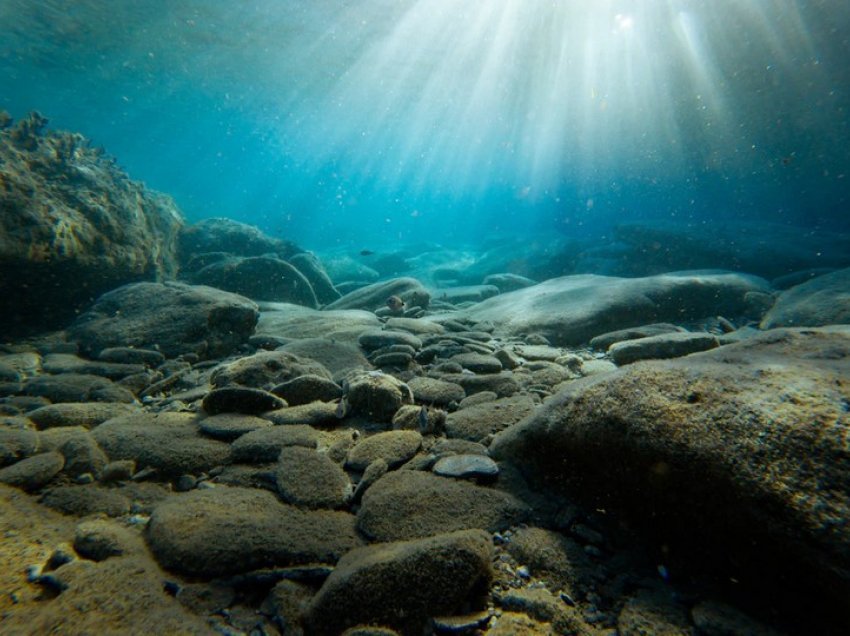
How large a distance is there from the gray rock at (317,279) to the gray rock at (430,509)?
12.0 meters

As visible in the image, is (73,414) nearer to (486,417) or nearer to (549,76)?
(486,417)

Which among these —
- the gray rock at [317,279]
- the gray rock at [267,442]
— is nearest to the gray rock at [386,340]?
the gray rock at [267,442]

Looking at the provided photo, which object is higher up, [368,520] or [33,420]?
[33,420]

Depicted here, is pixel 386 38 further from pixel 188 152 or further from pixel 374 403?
pixel 188 152

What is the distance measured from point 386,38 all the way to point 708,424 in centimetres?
2868

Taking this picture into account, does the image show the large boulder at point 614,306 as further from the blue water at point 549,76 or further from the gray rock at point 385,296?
the blue water at point 549,76

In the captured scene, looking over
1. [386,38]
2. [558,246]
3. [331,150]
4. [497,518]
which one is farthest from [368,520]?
[331,150]

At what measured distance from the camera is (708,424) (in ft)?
5.29

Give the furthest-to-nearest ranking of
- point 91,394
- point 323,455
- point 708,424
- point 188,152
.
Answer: point 188,152, point 91,394, point 323,455, point 708,424

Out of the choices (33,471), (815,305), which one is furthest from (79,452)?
(815,305)

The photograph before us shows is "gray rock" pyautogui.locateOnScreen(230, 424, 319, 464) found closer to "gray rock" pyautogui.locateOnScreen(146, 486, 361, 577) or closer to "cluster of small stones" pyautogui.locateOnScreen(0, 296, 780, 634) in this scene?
Result: "cluster of small stones" pyautogui.locateOnScreen(0, 296, 780, 634)

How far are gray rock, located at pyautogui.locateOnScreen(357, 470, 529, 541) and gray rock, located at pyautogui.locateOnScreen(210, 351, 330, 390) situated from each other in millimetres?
2051

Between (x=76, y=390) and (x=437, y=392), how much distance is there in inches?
154

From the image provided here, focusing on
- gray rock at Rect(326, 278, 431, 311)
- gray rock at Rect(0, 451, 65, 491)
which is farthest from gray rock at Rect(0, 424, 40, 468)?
gray rock at Rect(326, 278, 431, 311)
